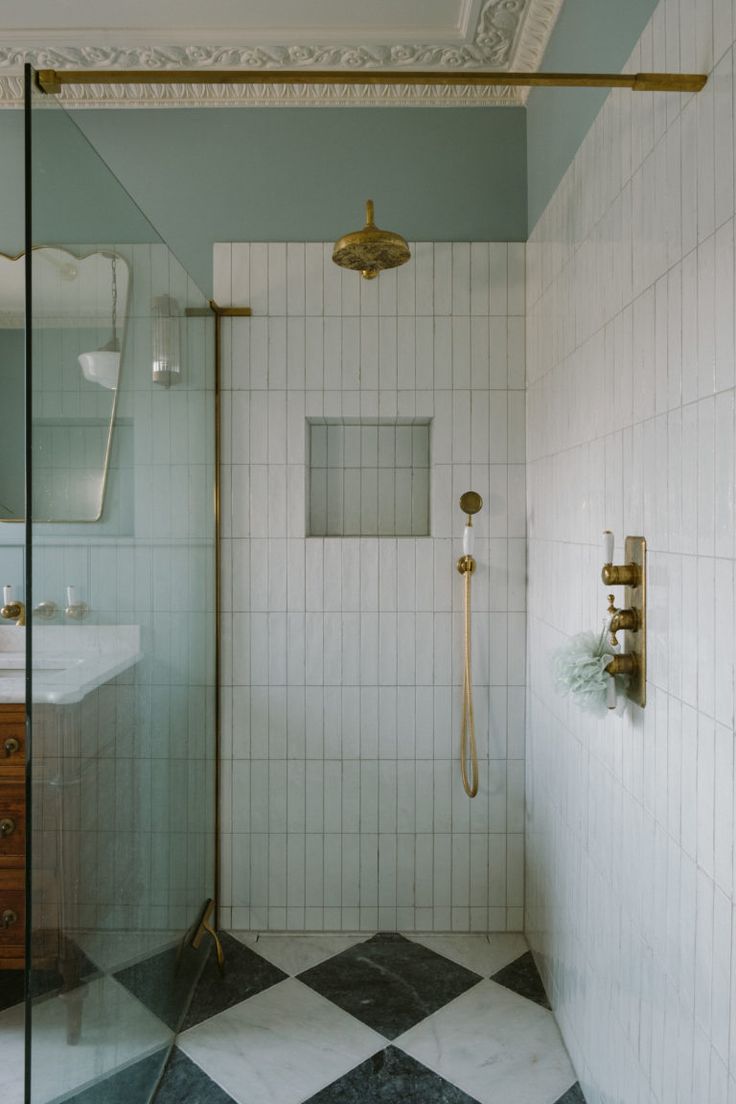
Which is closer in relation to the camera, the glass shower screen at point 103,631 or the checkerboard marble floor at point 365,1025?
the glass shower screen at point 103,631

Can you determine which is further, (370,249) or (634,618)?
(370,249)

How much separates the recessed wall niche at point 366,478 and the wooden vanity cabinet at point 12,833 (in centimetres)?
108

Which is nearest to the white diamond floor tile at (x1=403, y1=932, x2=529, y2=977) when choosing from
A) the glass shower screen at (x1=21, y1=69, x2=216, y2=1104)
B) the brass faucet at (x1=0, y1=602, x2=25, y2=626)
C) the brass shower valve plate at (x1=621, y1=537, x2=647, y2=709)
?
the glass shower screen at (x1=21, y1=69, x2=216, y2=1104)

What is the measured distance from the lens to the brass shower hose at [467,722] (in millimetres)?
2361

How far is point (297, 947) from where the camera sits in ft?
7.87

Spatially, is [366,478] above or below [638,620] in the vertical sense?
above

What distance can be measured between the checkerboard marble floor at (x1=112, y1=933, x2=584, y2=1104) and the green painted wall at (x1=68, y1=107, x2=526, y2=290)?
7.05 feet

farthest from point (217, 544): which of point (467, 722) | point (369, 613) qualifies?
point (467, 722)

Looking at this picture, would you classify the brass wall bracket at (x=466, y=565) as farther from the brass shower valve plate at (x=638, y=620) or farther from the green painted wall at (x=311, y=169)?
the green painted wall at (x=311, y=169)

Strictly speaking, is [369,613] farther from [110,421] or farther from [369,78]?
[369,78]

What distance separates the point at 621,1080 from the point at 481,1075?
0.47m

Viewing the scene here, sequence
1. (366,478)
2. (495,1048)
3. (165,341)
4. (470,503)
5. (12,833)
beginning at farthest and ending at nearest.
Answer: (366,478) → (470,503) → (12,833) → (495,1048) → (165,341)

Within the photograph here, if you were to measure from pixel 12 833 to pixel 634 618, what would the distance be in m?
1.71

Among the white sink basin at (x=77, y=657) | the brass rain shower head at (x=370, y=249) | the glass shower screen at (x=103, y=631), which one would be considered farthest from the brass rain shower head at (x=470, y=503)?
the white sink basin at (x=77, y=657)
